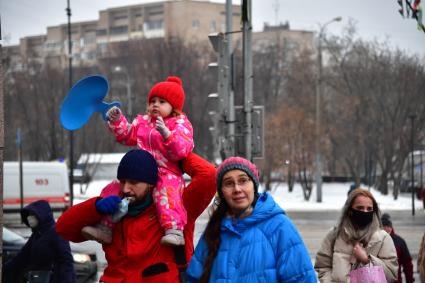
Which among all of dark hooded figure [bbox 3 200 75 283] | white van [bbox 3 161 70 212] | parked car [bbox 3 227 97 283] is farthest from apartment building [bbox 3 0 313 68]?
dark hooded figure [bbox 3 200 75 283]

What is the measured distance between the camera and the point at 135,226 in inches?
183

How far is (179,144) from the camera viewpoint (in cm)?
472

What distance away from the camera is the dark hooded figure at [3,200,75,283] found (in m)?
7.86

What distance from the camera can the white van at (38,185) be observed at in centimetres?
3447

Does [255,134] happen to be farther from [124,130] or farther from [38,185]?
[38,185]

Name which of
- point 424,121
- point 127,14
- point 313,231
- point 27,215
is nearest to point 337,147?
point 424,121

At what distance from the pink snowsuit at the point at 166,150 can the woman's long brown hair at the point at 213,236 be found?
264mm

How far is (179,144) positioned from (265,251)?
83 cm

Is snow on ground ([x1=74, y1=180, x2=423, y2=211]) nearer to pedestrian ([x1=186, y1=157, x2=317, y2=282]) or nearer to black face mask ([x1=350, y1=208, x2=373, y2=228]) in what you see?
black face mask ([x1=350, y1=208, x2=373, y2=228])

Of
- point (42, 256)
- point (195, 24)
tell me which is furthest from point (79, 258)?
point (195, 24)

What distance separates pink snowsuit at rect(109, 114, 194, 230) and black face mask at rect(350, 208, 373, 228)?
1871mm

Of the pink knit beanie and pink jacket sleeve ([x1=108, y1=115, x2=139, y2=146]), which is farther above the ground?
pink jacket sleeve ([x1=108, y1=115, x2=139, y2=146])

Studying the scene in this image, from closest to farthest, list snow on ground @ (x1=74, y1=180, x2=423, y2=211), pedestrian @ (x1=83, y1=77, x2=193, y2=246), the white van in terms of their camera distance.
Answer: pedestrian @ (x1=83, y1=77, x2=193, y2=246), the white van, snow on ground @ (x1=74, y1=180, x2=423, y2=211)

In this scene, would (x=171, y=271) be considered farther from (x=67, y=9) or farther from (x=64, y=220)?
(x=67, y=9)
